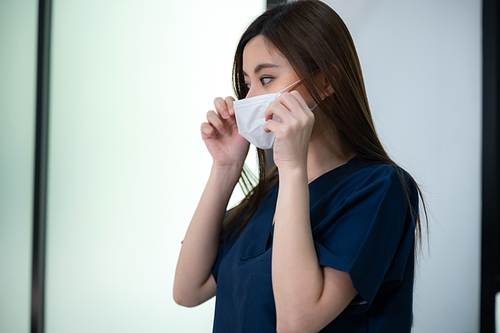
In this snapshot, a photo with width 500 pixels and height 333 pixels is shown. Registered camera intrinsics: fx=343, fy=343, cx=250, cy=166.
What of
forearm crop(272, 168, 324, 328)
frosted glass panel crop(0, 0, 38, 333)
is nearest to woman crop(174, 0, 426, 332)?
forearm crop(272, 168, 324, 328)

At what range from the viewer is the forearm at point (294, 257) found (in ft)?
1.91

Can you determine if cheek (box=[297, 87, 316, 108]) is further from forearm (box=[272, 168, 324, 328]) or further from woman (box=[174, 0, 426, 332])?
forearm (box=[272, 168, 324, 328])

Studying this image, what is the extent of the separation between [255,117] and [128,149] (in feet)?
2.92

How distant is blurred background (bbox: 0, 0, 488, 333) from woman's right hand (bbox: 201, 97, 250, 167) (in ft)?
1.41

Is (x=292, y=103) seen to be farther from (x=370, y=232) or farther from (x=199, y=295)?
(x=199, y=295)

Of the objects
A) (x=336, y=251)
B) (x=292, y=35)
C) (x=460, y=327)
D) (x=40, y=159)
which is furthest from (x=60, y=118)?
(x=460, y=327)

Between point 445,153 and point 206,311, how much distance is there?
126cm

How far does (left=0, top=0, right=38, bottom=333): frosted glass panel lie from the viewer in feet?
4.82

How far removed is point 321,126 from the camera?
2.69ft

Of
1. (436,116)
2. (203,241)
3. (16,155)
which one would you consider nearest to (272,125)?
(203,241)

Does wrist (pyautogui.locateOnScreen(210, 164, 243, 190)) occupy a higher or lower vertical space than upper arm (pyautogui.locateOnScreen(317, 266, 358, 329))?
higher

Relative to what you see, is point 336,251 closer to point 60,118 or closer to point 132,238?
point 132,238

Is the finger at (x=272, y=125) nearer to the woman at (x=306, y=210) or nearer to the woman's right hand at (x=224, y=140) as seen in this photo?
the woman at (x=306, y=210)

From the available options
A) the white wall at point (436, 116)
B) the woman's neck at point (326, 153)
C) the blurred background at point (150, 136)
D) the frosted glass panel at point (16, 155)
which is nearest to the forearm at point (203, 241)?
the woman's neck at point (326, 153)
